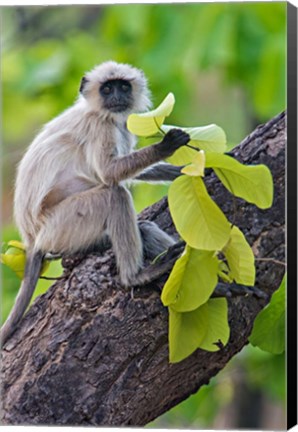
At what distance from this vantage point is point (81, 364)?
167 inches

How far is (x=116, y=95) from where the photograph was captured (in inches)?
182

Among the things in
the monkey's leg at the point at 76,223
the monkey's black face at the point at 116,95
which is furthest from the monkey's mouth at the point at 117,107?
the monkey's leg at the point at 76,223

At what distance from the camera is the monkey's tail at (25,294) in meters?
4.45

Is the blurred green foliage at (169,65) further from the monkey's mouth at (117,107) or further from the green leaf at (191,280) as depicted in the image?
the green leaf at (191,280)

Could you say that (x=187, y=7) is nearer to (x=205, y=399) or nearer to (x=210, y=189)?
(x=210, y=189)

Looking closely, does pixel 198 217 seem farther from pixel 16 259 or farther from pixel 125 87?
pixel 16 259

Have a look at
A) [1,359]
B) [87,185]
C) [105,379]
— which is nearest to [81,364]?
[105,379]

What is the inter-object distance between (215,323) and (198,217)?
502 mm

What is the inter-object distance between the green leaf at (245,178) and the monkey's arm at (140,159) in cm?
19

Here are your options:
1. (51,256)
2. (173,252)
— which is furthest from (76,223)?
(173,252)

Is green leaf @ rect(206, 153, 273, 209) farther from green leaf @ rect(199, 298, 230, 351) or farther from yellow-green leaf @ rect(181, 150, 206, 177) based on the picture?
green leaf @ rect(199, 298, 230, 351)

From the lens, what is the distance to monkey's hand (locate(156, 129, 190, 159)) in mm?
4117

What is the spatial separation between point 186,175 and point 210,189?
1.02 feet

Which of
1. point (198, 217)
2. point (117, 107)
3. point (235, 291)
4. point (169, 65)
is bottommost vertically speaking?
point (235, 291)
